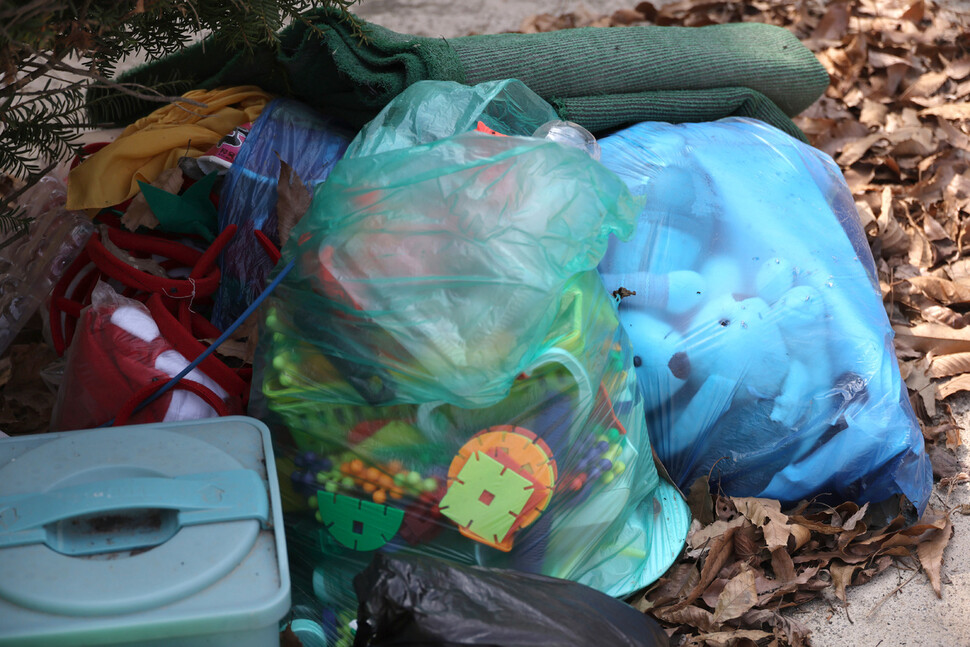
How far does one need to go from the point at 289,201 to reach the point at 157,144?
1.04 ft

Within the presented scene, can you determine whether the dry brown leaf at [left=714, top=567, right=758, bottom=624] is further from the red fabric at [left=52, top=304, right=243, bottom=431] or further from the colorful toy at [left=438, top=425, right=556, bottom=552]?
the red fabric at [left=52, top=304, right=243, bottom=431]

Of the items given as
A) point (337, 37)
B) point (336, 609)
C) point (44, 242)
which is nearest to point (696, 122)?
point (337, 37)

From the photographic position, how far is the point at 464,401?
3.77 feet

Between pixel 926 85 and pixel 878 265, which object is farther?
pixel 926 85

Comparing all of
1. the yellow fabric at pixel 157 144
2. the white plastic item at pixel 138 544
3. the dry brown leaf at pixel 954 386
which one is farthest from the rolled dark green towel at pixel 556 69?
the white plastic item at pixel 138 544

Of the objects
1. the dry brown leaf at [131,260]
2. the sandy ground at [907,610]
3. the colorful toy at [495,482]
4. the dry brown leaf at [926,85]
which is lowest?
the sandy ground at [907,610]

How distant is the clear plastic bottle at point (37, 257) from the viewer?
1.65 m

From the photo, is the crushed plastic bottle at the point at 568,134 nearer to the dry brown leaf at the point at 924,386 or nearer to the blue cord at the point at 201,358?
the blue cord at the point at 201,358

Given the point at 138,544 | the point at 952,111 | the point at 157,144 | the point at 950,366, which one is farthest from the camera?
the point at 952,111

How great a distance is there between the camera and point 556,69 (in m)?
1.75


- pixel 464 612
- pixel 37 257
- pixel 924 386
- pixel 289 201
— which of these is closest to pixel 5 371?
pixel 37 257

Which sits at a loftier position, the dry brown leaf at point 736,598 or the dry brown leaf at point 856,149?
the dry brown leaf at point 856,149

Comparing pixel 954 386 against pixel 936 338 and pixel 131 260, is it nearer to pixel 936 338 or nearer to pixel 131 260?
pixel 936 338

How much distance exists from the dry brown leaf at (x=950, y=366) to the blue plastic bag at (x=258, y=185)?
4.22 feet
